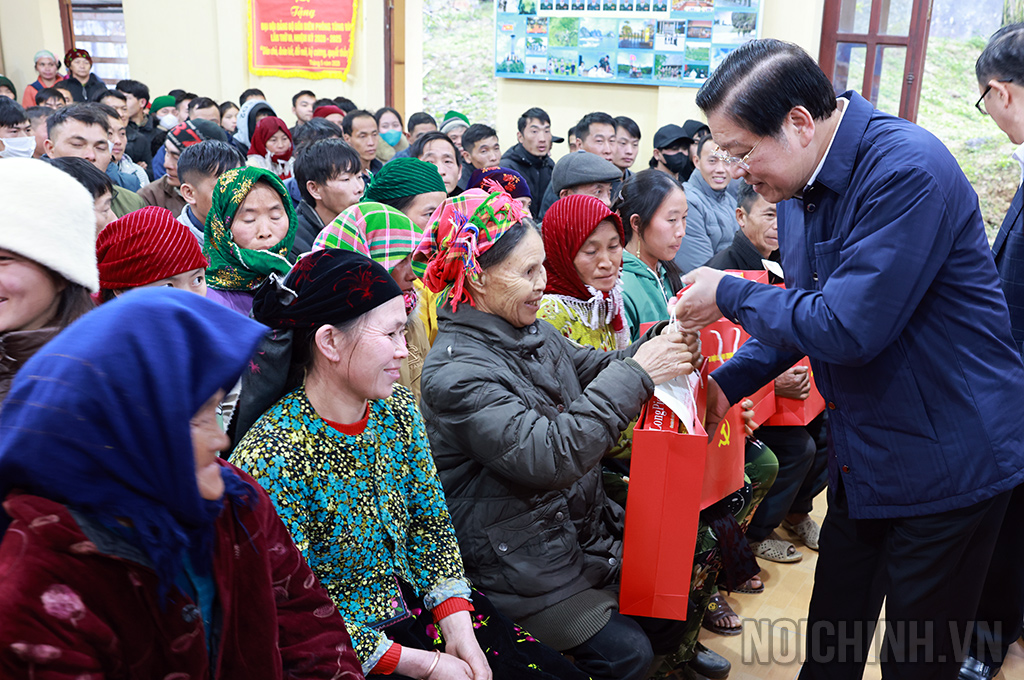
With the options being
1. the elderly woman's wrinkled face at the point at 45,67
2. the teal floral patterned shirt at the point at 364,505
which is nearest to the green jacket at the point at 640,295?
the teal floral patterned shirt at the point at 364,505

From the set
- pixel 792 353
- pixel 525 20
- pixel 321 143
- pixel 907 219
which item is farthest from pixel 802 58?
pixel 525 20

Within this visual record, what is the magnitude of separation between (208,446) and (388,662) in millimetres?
746

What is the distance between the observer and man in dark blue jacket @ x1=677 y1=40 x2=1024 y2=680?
1.51m

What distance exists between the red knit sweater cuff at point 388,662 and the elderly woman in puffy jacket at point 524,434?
1.20 ft

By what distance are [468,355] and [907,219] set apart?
3.26ft

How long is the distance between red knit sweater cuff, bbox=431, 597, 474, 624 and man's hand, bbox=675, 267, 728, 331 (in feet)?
2.75

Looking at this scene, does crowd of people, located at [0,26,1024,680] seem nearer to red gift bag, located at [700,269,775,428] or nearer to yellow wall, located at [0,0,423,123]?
red gift bag, located at [700,269,775,428]

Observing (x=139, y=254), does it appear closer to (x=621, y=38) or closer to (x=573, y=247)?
(x=573, y=247)

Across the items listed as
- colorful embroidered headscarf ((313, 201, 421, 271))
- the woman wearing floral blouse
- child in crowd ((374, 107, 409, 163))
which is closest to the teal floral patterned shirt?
the woman wearing floral blouse

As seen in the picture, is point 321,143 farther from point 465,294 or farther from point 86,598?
point 86,598

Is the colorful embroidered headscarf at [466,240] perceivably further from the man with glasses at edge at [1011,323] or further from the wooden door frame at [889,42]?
the wooden door frame at [889,42]

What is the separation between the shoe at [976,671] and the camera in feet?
7.92

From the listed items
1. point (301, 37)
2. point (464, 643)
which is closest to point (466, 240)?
point (464, 643)

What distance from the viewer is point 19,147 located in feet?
17.8
